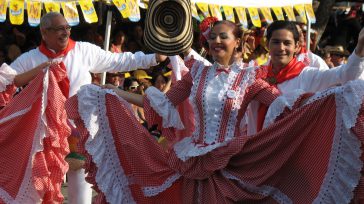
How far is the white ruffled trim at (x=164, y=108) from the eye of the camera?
4.81 m

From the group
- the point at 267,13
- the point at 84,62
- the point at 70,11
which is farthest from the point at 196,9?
the point at 84,62

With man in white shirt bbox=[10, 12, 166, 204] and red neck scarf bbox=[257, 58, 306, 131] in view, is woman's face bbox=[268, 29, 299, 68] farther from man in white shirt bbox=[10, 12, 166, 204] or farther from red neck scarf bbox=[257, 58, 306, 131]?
man in white shirt bbox=[10, 12, 166, 204]

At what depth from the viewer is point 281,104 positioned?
4527 millimetres

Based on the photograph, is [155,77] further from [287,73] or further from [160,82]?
[287,73]

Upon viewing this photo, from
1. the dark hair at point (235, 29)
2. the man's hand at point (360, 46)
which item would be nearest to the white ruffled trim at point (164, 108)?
the dark hair at point (235, 29)

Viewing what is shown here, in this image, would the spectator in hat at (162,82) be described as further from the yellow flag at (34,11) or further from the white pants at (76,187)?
the white pants at (76,187)

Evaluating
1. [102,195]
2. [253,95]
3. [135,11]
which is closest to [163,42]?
[253,95]

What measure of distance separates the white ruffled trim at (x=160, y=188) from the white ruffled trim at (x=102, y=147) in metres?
0.13

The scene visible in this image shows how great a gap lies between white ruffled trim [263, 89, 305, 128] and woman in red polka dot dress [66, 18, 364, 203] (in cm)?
1

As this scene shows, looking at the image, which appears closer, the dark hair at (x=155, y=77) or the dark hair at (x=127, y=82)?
the dark hair at (x=155, y=77)

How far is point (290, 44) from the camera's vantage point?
4922 millimetres

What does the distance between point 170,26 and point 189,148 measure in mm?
806

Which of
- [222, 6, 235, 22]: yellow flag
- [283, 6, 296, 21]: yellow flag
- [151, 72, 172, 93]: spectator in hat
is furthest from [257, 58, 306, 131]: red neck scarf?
[283, 6, 296, 21]: yellow flag

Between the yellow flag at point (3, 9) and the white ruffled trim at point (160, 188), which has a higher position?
the yellow flag at point (3, 9)
